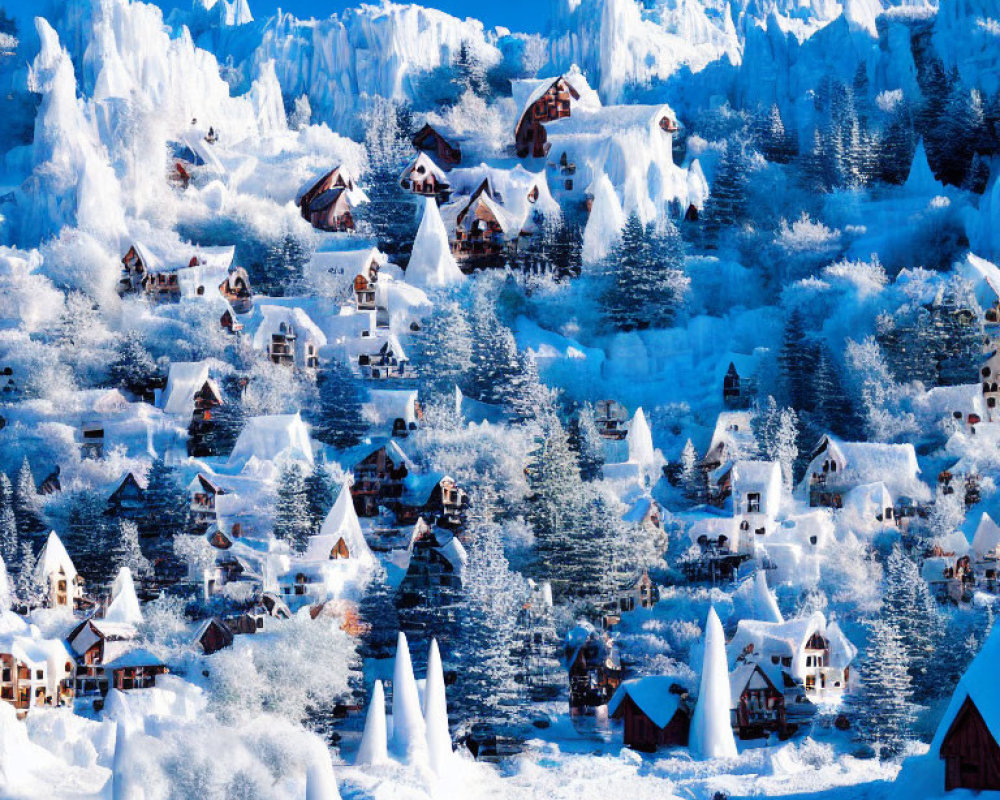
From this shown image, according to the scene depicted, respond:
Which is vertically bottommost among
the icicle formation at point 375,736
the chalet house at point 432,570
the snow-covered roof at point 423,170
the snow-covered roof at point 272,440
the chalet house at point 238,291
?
the icicle formation at point 375,736

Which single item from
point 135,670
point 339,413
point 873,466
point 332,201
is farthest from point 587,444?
point 332,201

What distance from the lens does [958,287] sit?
301 feet

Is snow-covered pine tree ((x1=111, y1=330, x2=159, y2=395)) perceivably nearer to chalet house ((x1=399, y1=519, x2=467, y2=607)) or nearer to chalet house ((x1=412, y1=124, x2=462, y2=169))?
chalet house ((x1=399, y1=519, x2=467, y2=607))

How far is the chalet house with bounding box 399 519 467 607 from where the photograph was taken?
76.6m

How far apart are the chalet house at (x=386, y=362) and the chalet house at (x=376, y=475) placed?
23.0ft

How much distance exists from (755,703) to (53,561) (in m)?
25.2

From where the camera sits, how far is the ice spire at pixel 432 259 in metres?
97.8

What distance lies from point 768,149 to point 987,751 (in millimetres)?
56552

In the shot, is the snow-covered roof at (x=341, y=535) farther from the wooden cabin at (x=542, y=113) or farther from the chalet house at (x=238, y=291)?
the wooden cabin at (x=542, y=113)

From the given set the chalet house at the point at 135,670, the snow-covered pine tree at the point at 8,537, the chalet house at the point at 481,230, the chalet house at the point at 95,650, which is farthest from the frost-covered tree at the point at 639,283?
the chalet house at the point at 135,670

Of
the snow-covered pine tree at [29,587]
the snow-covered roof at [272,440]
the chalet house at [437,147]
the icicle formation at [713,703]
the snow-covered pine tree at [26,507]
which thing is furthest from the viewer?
the chalet house at [437,147]

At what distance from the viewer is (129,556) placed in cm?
7919

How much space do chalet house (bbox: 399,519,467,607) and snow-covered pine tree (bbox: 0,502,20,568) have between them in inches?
565

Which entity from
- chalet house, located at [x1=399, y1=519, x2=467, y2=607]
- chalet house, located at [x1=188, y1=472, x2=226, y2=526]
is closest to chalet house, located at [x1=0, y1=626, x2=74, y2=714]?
chalet house, located at [x1=188, y1=472, x2=226, y2=526]
